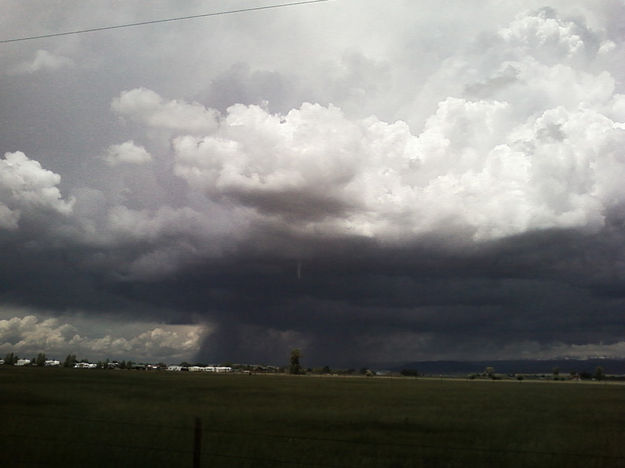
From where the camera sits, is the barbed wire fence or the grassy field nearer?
the barbed wire fence

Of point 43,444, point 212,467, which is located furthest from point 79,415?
point 212,467

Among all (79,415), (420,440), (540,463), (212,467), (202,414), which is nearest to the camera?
(212,467)

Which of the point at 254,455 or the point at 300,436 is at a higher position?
the point at 254,455

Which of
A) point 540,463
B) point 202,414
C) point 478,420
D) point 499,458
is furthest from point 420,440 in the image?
point 202,414

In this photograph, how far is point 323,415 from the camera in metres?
50.0

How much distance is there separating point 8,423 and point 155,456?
14730 mm

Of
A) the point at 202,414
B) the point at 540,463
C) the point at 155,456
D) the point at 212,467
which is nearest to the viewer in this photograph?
A: the point at 212,467

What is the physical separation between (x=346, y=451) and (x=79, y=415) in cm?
2374

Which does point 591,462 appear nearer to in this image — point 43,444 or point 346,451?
point 346,451

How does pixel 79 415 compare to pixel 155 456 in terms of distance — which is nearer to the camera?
pixel 155 456

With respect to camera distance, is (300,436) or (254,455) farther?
(300,436)

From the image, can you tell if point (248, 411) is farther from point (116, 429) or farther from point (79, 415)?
point (116, 429)

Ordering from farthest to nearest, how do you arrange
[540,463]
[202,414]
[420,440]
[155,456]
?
1. [202,414]
2. [420,440]
3. [540,463]
4. [155,456]

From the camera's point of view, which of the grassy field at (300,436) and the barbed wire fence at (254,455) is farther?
the grassy field at (300,436)
